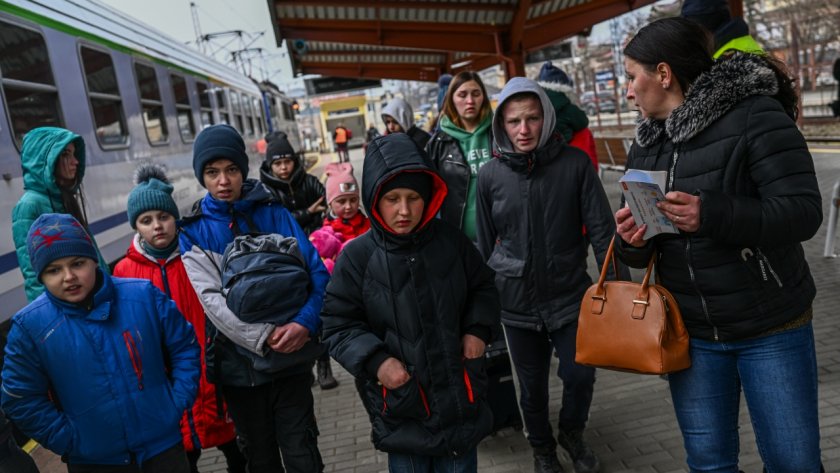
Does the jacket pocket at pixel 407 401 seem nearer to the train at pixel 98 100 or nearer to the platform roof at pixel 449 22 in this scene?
the train at pixel 98 100

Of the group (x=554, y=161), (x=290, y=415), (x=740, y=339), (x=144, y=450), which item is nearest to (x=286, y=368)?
(x=290, y=415)

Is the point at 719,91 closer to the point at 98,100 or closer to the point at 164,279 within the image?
the point at 164,279

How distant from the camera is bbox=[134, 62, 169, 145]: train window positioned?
7671 millimetres

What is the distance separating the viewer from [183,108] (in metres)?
9.44

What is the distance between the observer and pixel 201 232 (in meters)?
2.90

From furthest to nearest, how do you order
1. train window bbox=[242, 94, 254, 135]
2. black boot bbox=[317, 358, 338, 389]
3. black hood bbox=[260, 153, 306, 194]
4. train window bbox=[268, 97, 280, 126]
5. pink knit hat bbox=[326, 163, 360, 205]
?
train window bbox=[268, 97, 280, 126] → train window bbox=[242, 94, 254, 135] → black hood bbox=[260, 153, 306, 194] → black boot bbox=[317, 358, 338, 389] → pink knit hat bbox=[326, 163, 360, 205]

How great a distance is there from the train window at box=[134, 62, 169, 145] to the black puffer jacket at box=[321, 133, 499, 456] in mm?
6158

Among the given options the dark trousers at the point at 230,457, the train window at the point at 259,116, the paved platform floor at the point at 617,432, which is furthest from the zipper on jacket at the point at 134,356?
the train window at the point at 259,116

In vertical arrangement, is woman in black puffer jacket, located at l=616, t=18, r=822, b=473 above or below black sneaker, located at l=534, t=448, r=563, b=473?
above

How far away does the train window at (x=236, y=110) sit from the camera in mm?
13766

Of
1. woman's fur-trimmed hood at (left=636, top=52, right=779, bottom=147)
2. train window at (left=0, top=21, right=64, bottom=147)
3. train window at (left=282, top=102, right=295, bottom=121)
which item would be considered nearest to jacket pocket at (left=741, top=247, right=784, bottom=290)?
woman's fur-trimmed hood at (left=636, top=52, right=779, bottom=147)

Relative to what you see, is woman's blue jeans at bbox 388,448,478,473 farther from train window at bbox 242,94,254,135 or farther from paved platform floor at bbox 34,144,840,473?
train window at bbox 242,94,254,135

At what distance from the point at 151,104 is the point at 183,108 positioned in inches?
60.0

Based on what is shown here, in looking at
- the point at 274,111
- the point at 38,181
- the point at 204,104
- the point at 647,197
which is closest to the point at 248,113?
the point at 204,104
